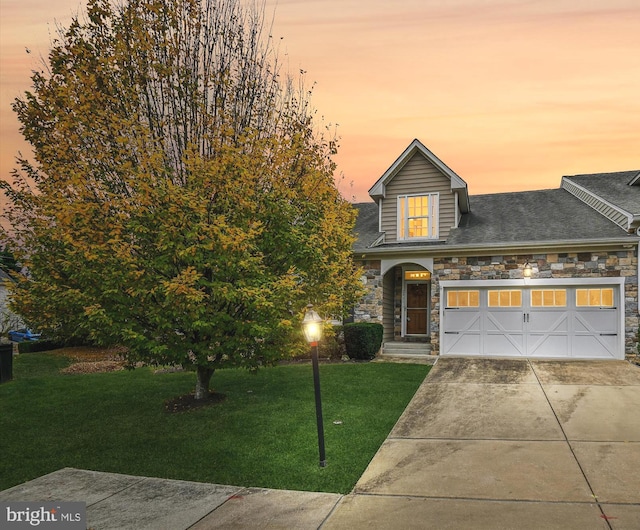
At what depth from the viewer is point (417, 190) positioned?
1703 cm

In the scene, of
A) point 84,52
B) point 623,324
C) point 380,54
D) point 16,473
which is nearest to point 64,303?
point 16,473

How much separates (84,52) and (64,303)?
4.37 m

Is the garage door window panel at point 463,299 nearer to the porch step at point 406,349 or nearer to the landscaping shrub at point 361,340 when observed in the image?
the porch step at point 406,349

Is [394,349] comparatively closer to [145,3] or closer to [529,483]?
[529,483]

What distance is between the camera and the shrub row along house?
562 inches

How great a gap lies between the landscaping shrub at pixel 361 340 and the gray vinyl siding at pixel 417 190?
3.48 meters

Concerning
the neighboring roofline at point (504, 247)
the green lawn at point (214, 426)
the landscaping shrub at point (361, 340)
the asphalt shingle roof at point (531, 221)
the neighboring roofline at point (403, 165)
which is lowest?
the green lawn at point (214, 426)

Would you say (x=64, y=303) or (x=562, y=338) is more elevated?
(x=64, y=303)

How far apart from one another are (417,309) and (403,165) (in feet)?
17.7

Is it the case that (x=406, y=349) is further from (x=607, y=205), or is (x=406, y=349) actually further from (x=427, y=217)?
(x=607, y=205)

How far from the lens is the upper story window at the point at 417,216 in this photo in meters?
16.8

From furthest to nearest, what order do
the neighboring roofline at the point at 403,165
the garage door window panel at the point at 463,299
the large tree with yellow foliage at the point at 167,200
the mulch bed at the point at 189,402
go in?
the neighboring roofline at the point at 403,165 < the garage door window panel at the point at 463,299 < the mulch bed at the point at 189,402 < the large tree with yellow foliage at the point at 167,200

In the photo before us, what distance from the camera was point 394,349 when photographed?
16.5m

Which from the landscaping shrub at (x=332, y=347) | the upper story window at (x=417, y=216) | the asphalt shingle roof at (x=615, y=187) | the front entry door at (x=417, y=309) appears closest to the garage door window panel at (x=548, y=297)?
the asphalt shingle roof at (x=615, y=187)
